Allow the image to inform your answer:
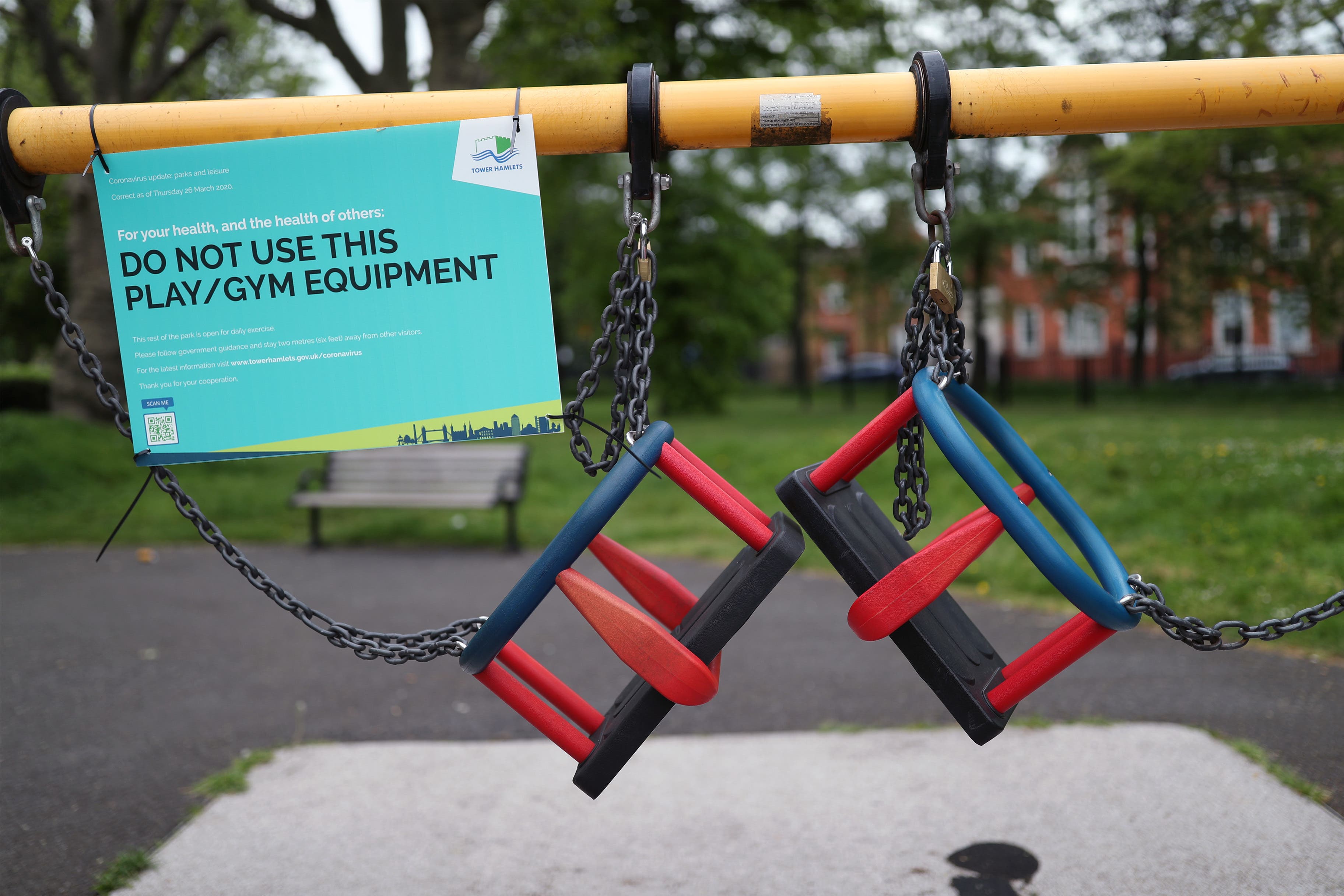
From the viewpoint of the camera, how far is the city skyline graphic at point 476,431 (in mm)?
1934

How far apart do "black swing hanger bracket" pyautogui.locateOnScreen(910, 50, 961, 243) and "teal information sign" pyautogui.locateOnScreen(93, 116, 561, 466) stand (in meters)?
0.75

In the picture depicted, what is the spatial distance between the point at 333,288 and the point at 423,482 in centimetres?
628

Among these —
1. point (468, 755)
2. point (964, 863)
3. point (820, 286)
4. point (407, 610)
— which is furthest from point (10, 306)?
point (964, 863)

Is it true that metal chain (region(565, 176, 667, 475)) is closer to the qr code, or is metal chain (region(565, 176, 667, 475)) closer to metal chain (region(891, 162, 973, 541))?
metal chain (region(891, 162, 973, 541))

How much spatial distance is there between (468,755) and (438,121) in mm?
2637

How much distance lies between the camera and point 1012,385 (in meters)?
27.2

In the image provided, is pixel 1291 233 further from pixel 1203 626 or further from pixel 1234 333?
pixel 1203 626

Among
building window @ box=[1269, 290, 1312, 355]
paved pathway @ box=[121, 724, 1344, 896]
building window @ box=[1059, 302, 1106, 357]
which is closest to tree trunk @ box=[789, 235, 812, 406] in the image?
building window @ box=[1059, 302, 1106, 357]

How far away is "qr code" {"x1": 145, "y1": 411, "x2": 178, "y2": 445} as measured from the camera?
195cm

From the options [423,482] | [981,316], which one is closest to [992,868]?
[423,482]

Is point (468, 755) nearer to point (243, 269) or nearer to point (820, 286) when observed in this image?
point (243, 269)

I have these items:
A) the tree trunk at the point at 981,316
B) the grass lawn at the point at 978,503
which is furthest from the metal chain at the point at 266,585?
the tree trunk at the point at 981,316

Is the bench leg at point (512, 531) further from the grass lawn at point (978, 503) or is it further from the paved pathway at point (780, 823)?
the paved pathway at point (780, 823)

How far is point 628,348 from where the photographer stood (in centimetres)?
191
